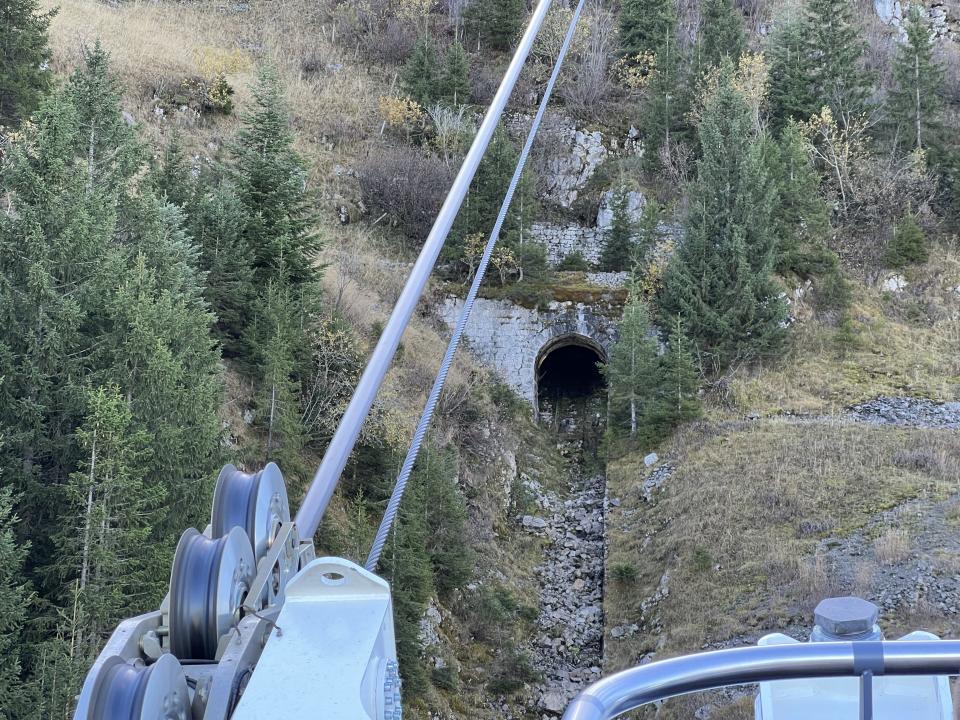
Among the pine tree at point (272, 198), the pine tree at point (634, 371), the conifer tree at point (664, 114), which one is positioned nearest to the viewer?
the pine tree at point (272, 198)

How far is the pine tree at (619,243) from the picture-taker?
67.6ft

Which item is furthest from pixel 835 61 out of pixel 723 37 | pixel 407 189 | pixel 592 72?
pixel 407 189

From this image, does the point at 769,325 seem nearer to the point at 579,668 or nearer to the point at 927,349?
the point at 927,349

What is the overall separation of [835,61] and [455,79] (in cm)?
1037

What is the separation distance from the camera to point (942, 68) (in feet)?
86.4

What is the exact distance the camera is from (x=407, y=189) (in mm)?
22000

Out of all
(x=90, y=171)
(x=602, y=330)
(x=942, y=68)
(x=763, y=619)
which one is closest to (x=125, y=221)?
(x=90, y=171)

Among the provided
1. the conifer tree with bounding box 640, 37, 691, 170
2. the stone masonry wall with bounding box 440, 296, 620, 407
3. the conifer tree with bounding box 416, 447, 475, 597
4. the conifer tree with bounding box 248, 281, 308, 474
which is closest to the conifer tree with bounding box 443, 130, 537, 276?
the stone masonry wall with bounding box 440, 296, 620, 407

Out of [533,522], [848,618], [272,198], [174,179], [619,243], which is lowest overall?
[533,522]

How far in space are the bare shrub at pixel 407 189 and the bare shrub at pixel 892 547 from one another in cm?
1354

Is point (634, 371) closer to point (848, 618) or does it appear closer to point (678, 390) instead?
point (678, 390)

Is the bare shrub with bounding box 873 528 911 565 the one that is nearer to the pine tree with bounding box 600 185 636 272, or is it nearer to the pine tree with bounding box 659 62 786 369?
the pine tree with bounding box 659 62 786 369

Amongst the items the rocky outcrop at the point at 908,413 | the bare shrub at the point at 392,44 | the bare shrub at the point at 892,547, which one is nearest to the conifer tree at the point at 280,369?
the bare shrub at the point at 892,547

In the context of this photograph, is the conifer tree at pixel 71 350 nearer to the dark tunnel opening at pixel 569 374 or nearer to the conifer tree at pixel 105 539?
the conifer tree at pixel 105 539
